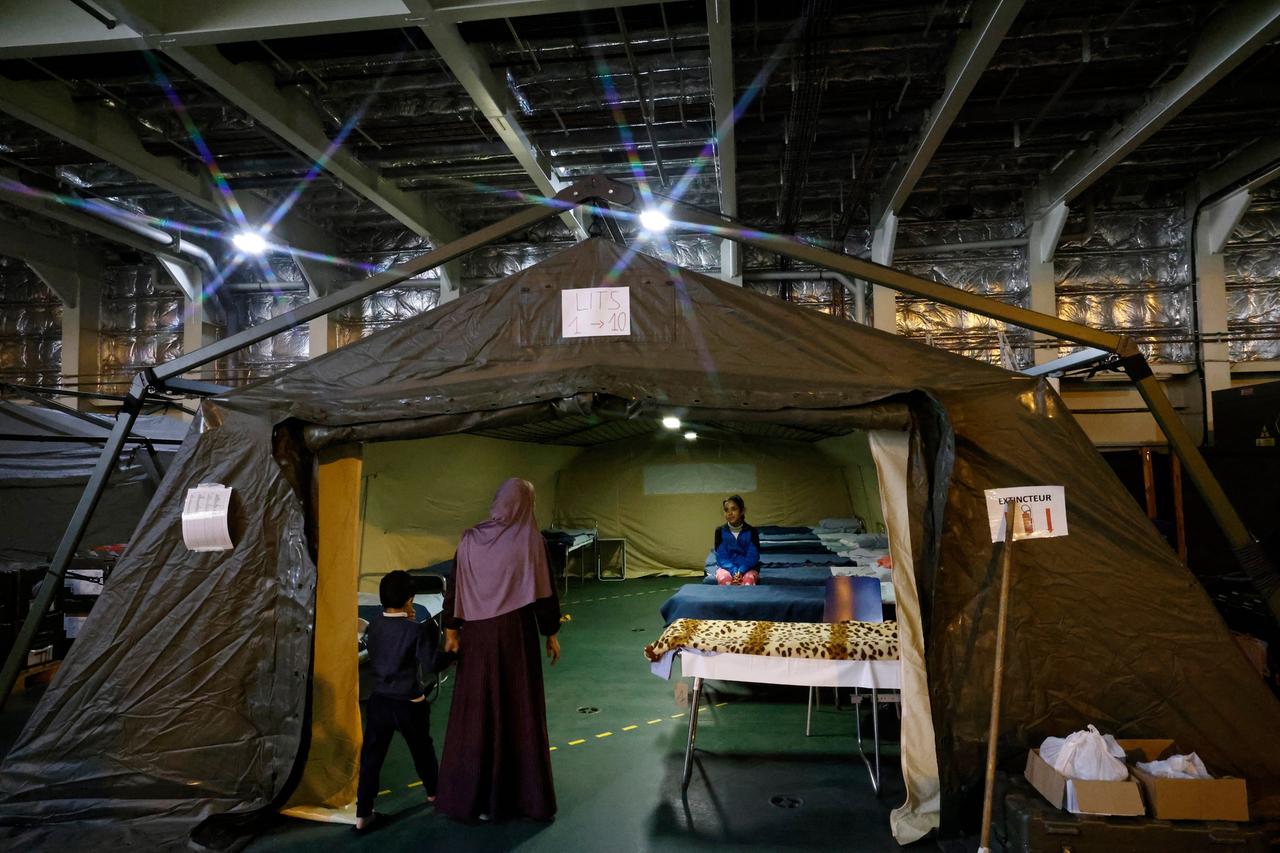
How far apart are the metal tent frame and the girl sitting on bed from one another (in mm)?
2866

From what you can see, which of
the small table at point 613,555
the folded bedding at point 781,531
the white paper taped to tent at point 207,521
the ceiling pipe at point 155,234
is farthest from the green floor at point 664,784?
the ceiling pipe at point 155,234

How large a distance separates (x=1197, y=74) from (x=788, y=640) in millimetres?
5796

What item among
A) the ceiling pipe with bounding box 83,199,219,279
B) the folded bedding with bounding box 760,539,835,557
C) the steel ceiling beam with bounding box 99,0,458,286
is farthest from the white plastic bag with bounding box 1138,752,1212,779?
the ceiling pipe with bounding box 83,199,219,279

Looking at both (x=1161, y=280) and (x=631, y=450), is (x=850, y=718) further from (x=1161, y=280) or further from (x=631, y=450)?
(x=1161, y=280)

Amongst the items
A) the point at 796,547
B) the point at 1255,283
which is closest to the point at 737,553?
the point at 796,547

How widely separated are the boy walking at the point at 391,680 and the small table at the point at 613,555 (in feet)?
25.6

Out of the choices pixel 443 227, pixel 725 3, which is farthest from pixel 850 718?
pixel 443 227

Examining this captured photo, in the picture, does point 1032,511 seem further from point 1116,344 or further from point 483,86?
point 483,86

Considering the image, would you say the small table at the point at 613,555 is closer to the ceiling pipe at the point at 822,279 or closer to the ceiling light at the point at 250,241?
the ceiling pipe at the point at 822,279

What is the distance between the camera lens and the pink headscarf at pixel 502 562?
3.43 m

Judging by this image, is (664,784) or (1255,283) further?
(1255,283)

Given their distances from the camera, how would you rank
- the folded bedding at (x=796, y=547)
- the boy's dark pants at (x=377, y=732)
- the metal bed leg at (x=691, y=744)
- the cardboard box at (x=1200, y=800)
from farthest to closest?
the folded bedding at (x=796, y=547) < the metal bed leg at (x=691, y=744) < the boy's dark pants at (x=377, y=732) < the cardboard box at (x=1200, y=800)

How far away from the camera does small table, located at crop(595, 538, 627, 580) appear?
36.7 feet

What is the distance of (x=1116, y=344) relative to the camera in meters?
3.44
